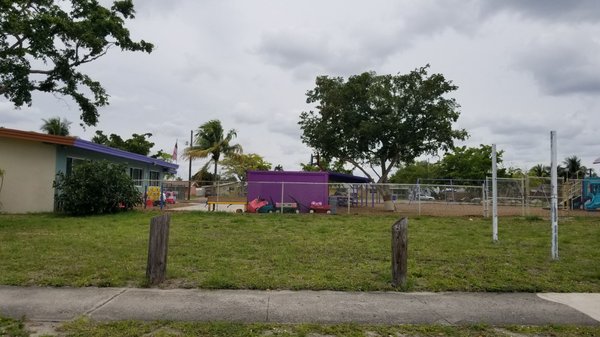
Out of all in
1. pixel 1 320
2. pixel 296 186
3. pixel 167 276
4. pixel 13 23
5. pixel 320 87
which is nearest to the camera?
pixel 1 320

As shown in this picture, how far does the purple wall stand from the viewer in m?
22.4

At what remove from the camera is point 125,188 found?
62.8ft

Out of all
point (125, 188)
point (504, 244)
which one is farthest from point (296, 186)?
point (504, 244)

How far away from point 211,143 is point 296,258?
124 ft

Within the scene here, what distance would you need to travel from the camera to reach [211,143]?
149ft

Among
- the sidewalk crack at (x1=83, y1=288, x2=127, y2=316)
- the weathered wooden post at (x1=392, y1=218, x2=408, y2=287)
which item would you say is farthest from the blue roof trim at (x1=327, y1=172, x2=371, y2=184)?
the sidewalk crack at (x1=83, y1=288, x2=127, y2=316)

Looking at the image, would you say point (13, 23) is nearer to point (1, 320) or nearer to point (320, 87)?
point (1, 320)

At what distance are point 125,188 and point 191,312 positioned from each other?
1485 cm

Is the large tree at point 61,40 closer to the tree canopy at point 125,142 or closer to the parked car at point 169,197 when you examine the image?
the parked car at point 169,197

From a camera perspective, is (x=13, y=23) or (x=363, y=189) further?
(x=363, y=189)

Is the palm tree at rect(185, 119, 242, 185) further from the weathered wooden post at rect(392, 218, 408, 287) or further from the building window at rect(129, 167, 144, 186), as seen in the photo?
the weathered wooden post at rect(392, 218, 408, 287)

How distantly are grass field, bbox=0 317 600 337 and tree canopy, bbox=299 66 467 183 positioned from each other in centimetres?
2094

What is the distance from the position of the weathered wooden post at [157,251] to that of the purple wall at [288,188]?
1519cm

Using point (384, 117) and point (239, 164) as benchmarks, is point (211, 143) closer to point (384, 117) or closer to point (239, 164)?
point (239, 164)
